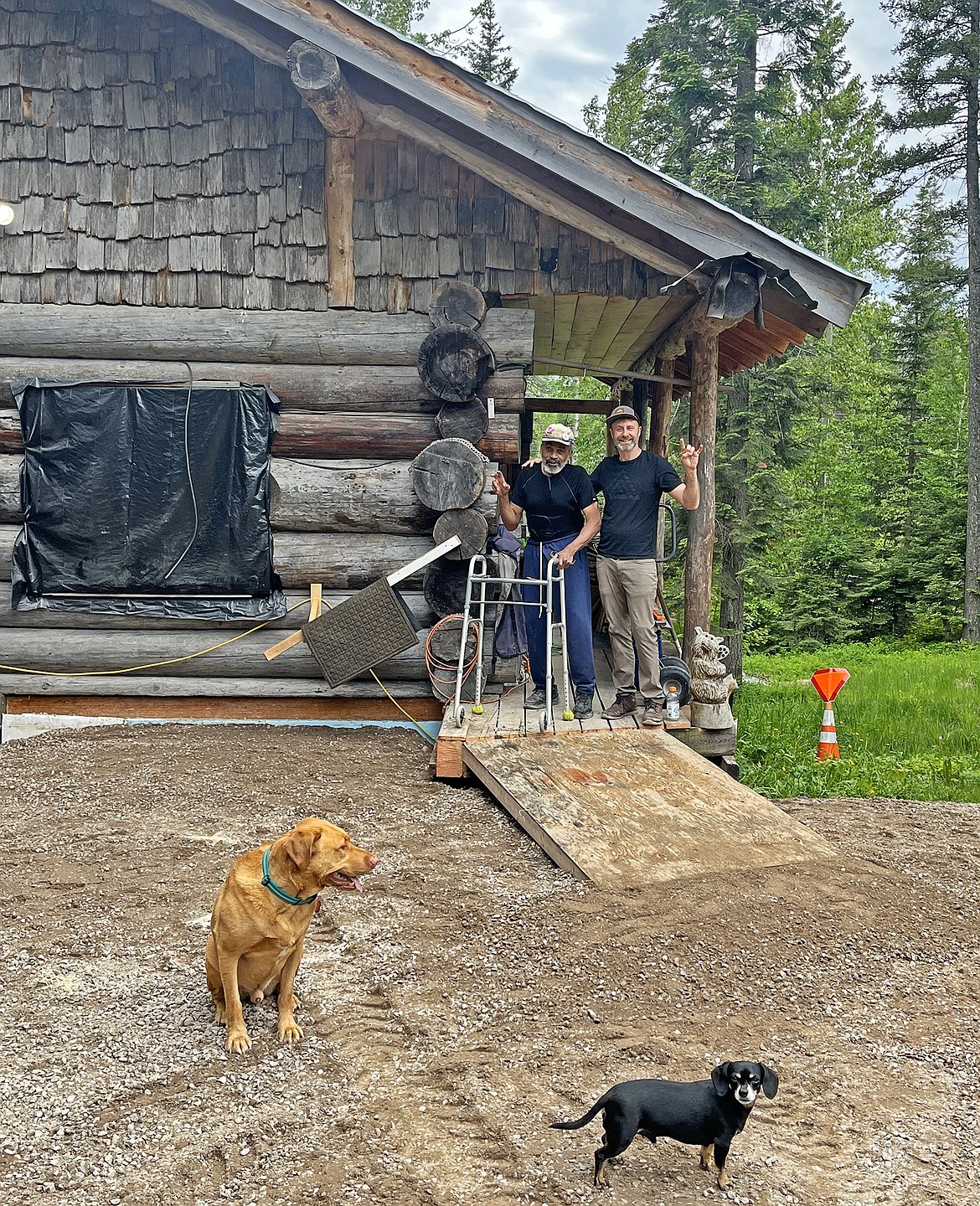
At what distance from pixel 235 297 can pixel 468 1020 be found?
6.44 meters

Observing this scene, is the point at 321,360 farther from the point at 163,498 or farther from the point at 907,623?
the point at 907,623

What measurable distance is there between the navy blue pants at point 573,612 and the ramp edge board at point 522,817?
1.06 metres

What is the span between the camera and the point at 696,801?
5.85 meters

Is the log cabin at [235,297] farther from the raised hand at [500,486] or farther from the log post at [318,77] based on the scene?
the raised hand at [500,486]

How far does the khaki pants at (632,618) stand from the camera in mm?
7211

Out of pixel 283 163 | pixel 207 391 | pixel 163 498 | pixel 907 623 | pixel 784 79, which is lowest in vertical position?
pixel 907 623

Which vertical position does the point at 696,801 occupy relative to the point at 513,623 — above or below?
below

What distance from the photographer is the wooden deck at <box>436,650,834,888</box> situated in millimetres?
5203

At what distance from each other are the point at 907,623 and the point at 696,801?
54.8ft

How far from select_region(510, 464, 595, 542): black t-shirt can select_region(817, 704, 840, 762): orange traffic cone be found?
120 inches

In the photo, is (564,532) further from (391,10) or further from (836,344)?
(391,10)

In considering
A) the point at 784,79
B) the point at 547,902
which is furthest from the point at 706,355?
the point at 784,79

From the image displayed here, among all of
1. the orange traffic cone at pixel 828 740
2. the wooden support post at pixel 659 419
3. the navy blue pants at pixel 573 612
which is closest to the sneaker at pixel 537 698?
the navy blue pants at pixel 573 612

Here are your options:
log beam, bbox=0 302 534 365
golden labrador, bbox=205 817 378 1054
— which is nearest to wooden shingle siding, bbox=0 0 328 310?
log beam, bbox=0 302 534 365
